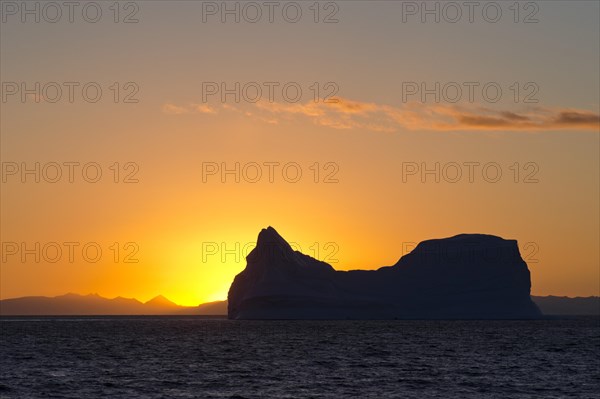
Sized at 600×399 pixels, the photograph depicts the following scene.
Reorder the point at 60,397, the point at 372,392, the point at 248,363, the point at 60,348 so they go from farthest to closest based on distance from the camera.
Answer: the point at 60,348
the point at 248,363
the point at 372,392
the point at 60,397

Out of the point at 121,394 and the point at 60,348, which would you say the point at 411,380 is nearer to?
the point at 121,394

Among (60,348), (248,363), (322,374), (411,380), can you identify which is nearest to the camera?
(411,380)

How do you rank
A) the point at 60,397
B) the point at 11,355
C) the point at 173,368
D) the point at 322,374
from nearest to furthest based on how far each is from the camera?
the point at 60,397 < the point at 322,374 < the point at 173,368 < the point at 11,355

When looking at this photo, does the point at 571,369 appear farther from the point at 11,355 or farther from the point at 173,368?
the point at 11,355

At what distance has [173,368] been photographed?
2940 inches

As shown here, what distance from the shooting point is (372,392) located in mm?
57375

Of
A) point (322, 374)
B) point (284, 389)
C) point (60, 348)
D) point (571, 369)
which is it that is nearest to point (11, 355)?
point (60, 348)

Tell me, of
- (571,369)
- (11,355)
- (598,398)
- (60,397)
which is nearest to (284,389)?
(60,397)

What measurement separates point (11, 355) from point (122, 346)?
22.0 m

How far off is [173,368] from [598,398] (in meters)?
34.1

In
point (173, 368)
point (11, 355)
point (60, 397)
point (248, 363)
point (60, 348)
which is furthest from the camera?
point (60, 348)

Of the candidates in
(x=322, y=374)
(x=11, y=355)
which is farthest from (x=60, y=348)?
(x=322, y=374)

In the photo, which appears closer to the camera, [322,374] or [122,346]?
[322,374]

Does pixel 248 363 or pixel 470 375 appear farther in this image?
pixel 248 363
